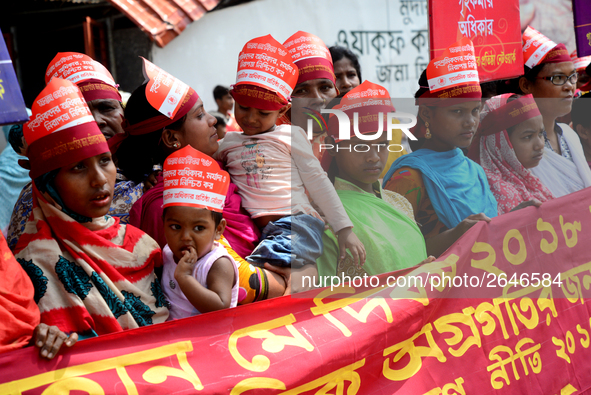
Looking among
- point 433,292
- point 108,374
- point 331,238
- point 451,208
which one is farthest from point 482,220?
point 108,374

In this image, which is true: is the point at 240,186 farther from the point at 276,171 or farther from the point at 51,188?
the point at 51,188

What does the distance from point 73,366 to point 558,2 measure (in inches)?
530

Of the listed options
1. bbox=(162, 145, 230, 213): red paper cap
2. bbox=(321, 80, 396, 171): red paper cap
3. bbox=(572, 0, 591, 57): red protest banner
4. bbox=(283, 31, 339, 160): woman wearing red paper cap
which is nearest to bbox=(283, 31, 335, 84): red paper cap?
bbox=(283, 31, 339, 160): woman wearing red paper cap

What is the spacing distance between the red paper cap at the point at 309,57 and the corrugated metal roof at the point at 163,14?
3.98m

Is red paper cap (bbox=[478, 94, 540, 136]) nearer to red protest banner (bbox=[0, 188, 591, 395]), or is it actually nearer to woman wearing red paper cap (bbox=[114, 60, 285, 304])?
red protest banner (bbox=[0, 188, 591, 395])

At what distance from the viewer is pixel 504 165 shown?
3.48 meters

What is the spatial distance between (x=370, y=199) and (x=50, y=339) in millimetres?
1737

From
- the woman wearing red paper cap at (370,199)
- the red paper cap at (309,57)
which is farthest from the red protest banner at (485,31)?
the woman wearing red paper cap at (370,199)

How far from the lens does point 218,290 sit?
217cm

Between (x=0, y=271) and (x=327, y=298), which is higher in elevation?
(x=0, y=271)

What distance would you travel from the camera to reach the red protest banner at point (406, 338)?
1.84 m

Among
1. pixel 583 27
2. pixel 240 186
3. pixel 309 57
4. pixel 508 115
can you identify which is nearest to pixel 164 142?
pixel 240 186

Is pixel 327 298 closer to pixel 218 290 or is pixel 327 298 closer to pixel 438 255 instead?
pixel 218 290

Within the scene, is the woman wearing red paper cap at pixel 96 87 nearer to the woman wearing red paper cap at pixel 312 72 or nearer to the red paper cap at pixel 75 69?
the red paper cap at pixel 75 69
